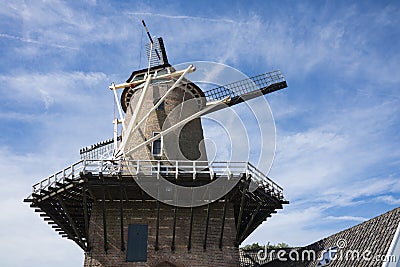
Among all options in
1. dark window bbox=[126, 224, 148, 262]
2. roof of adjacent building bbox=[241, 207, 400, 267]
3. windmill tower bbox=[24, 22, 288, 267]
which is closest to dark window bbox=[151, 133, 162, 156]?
windmill tower bbox=[24, 22, 288, 267]

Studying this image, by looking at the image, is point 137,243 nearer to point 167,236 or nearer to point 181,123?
point 167,236

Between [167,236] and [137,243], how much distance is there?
1.17 metres

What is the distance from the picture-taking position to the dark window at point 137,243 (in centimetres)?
1630

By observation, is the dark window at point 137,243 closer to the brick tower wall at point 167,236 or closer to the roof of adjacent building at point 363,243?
the brick tower wall at point 167,236

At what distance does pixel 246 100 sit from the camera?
21.0 m

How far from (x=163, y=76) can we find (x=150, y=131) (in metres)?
3.07

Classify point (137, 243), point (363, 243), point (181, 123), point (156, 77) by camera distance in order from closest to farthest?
point (363, 243)
point (137, 243)
point (181, 123)
point (156, 77)

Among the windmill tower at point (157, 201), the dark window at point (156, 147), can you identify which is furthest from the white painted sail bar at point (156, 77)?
the dark window at point (156, 147)

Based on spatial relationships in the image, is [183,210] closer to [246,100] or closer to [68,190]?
[68,190]

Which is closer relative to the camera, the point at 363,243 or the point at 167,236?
the point at 363,243

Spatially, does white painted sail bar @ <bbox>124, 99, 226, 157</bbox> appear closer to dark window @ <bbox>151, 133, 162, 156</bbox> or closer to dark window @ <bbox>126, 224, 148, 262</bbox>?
dark window @ <bbox>151, 133, 162, 156</bbox>

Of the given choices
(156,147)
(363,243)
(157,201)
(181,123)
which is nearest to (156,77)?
(181,123)

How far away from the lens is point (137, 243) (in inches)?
651

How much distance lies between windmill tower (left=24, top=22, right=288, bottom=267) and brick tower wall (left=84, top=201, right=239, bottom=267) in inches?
1.5
